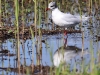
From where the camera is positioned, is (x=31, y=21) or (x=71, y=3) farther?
(x=71, y=3)

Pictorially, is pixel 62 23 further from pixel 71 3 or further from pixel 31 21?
pixel 71 3

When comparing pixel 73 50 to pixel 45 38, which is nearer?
pixel 73 50

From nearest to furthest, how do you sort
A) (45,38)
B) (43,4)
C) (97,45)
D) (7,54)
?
(7,54) < (97,45) < (45,38) < (43,4)

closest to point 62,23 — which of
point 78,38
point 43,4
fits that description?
point 78,38

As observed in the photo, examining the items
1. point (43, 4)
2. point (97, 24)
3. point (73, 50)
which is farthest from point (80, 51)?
point (43, 4)

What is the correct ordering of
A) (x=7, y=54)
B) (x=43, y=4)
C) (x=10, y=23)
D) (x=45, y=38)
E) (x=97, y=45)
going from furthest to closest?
(x=43, y=4)
(x=10, y=23)
(x=45, y=38)
(x=97, y=45)
(x=7, y=54)

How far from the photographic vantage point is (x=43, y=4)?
46.3ft

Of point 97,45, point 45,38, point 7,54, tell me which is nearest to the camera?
point 7,54

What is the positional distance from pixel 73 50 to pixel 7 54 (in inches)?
55.5

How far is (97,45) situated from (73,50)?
485mm

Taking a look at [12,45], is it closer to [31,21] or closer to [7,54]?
[7,54]

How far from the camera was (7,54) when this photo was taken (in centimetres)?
812

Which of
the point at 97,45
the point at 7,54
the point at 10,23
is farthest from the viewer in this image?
the point at 10,23

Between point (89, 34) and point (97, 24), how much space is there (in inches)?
40.5
